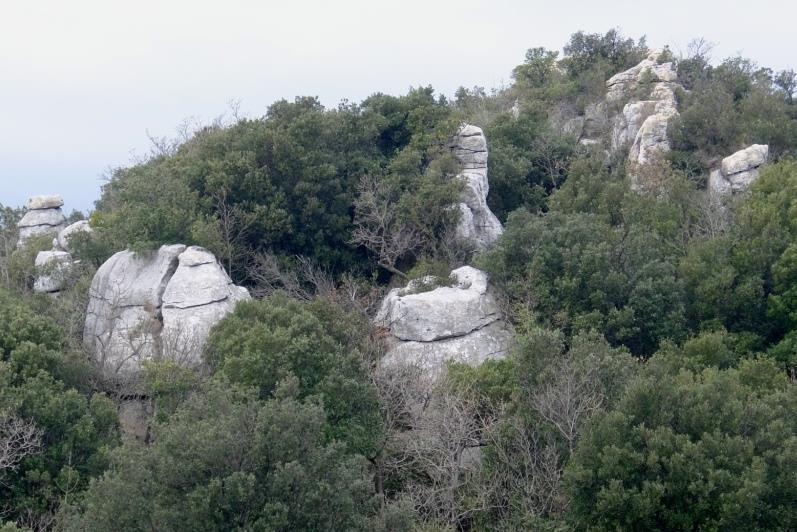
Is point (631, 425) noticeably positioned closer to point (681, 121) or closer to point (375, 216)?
point (375, 216)

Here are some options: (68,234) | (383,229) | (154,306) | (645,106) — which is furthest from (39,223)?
(645,106)

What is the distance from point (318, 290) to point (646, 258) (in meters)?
10.4

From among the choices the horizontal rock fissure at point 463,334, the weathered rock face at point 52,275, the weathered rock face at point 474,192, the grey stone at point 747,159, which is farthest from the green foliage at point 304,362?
the grey stone at point 747,159

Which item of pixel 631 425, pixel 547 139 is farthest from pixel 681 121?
pixel 631 425

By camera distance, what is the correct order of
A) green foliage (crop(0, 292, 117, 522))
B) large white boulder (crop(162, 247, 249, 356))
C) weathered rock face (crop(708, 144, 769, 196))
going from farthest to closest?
1. weathered rock face (crop(708, 144, 769, 196))
2. large white boulder (crop(162, 247, 249, 356))
3. green foliage (crop(0, 292, 117, 522))

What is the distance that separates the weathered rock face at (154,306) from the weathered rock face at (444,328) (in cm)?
467

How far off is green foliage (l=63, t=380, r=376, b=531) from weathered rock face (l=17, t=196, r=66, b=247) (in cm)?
2220

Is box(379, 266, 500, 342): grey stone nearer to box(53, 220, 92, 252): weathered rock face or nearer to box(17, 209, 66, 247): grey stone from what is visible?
box(53, 220, 92, 252): weathered rock face

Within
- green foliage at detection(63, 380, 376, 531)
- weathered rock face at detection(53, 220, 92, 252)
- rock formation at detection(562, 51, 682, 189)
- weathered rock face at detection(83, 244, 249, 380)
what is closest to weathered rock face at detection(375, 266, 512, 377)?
weathered rock face at detection(83, 244, 249, 380)

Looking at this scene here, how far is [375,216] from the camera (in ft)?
102

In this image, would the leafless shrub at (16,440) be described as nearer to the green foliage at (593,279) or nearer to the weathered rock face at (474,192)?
the green foliage at (593,279)

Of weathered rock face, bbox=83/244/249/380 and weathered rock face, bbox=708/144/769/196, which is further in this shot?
weathered rock face, bbox=708/144/769/196

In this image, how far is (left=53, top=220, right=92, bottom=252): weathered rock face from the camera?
30.8 metres

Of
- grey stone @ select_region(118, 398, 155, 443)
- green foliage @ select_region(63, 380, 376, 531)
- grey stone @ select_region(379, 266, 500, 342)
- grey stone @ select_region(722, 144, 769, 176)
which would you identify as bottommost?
grey stone @ select_region(118, 398, 155, 443)
